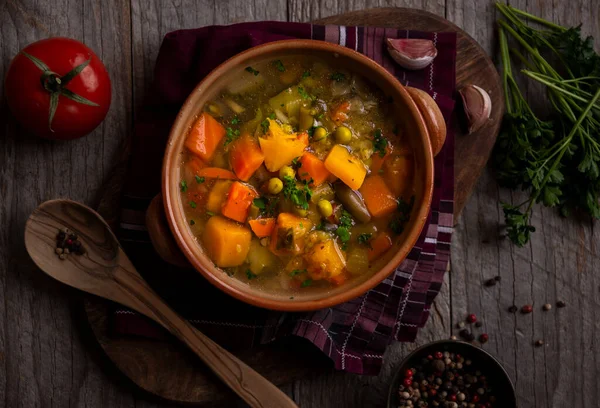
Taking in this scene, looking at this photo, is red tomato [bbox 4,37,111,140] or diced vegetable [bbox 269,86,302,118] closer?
diced vegetable [bbox 269,86,302,118]

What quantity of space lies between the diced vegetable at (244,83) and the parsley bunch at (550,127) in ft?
4.55

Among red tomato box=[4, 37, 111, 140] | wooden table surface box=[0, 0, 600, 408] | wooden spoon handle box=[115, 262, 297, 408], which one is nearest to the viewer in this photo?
red tomato box=[4, 37, 111, 140]

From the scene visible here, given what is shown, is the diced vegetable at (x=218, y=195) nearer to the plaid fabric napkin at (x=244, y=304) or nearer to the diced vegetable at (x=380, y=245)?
the plaid fabric napkin at (x=244, y=304)

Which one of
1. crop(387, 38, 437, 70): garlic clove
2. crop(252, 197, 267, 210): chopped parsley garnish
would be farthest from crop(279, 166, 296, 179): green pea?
crop(387, 38, 437, 70): garlic clove

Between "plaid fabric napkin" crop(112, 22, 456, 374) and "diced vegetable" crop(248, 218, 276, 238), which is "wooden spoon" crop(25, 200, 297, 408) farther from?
"diced vegetable" crop(248, 218, 276, 238)

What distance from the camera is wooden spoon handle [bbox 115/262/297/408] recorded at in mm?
3301

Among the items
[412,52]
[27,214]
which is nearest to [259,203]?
[412,52]

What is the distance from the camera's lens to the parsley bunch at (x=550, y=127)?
3.45m

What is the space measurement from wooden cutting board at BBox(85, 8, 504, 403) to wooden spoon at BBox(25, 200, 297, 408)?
0.36ft

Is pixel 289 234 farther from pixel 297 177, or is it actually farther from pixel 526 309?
pixel 526 309

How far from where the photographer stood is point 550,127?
11.6 ft

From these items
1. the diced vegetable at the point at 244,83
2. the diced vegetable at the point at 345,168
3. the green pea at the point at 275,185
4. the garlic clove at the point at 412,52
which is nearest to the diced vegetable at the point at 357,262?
the diced vegetable at the point at 345,168

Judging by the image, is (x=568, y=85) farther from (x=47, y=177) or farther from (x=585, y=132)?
(x=47, y=177)

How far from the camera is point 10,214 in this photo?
3.50 m
